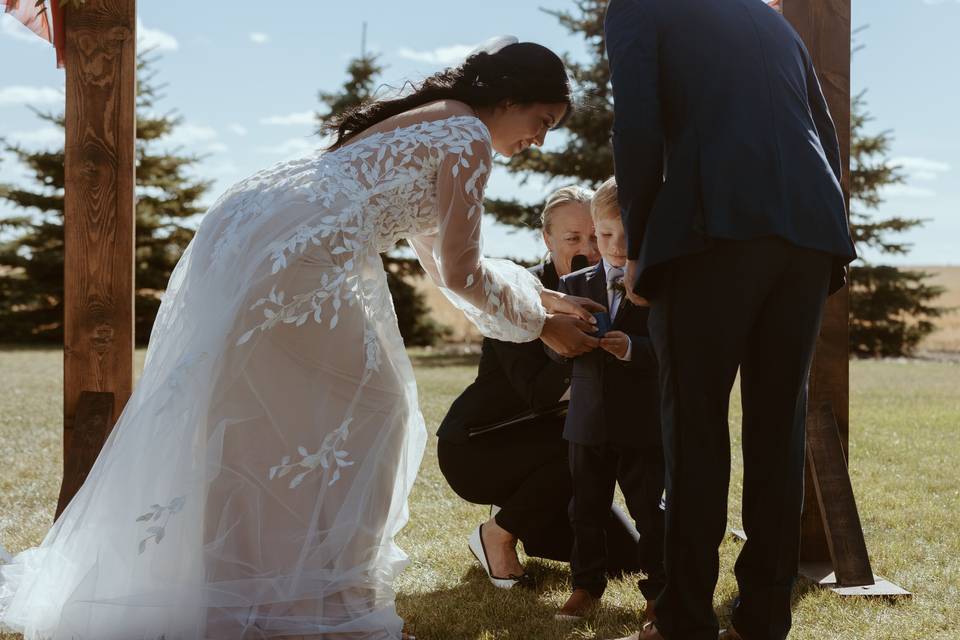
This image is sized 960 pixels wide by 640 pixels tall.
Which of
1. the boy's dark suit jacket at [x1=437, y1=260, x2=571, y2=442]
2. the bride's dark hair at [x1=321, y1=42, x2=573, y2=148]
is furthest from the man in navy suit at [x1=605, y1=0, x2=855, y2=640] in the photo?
the boy's dark suit jacket at [x1=437, y1=260, x2=571, y2=442]

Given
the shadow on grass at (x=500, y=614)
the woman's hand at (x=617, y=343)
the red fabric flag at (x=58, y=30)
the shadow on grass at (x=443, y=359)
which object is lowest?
the shadow on grass at (x=500, y=614)

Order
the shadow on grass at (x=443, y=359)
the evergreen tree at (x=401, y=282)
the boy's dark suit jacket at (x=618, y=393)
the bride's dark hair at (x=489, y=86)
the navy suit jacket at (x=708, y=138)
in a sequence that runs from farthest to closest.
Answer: the evergreen tree at (x=401, y=282)
the shadow on grass at (x=443, y=359)
the boy's dark suit jacket at (x=618, y=393)
the bride's dark hair at (x=489, y=86)
the navy suit jacket at (x=708, y=138)

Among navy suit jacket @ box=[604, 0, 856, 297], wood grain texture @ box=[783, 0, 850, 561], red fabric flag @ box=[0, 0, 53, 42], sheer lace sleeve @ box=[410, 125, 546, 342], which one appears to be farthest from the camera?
red fabric flag @ box=[0, 0, 53, 42]

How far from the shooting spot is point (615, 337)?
10.0 feet

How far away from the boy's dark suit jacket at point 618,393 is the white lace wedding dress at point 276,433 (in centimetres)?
59

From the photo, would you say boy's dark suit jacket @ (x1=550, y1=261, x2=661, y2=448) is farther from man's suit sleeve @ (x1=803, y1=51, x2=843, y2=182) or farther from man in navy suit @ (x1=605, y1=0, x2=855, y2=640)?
man's suit sleeve @ (x1=803, y1=51, x2=843, y2=182)

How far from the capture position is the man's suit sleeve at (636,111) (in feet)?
7.67

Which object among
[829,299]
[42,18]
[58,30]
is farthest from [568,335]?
[42,18]

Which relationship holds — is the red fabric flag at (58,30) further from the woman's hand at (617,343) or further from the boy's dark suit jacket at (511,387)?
the woman's hand at (617,343)

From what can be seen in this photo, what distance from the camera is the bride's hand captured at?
3170mm

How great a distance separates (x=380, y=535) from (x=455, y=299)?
2.82 feet

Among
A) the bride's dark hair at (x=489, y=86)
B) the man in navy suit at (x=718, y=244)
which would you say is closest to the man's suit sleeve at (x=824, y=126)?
the man in navy suit at (x=718, y=244)

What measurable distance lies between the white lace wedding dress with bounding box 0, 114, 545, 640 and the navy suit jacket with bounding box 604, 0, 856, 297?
0.60m

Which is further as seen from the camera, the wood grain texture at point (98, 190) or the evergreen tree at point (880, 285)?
the evergreen tree at point (880, 285)
